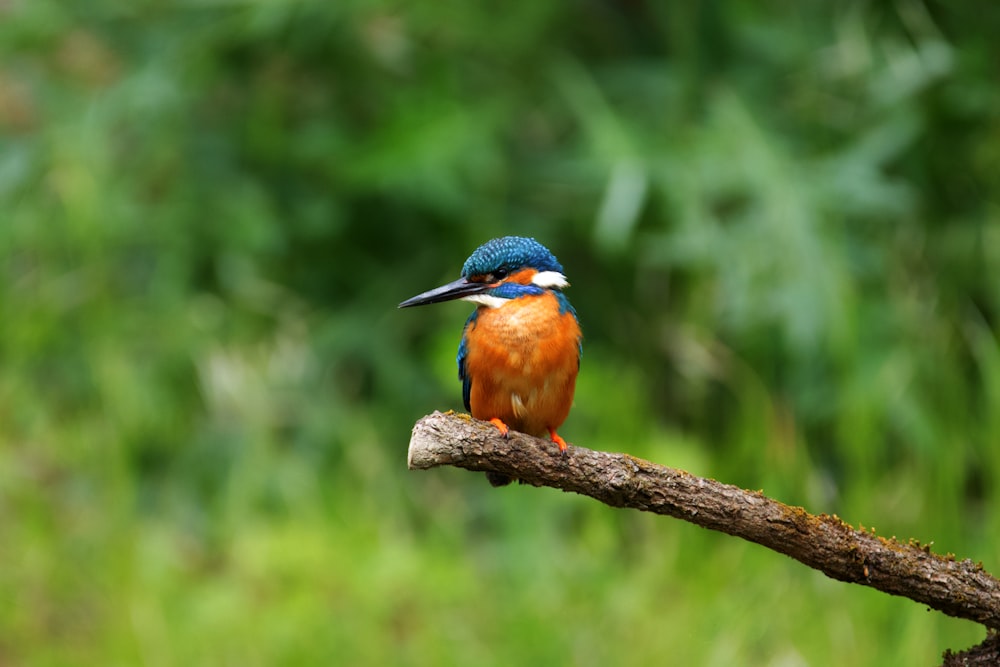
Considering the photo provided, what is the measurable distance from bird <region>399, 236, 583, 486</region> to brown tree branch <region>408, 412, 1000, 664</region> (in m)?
0.57

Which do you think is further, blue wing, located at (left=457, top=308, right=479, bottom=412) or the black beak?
blue wing, located at (left=457, top=308, right=479, bottom=412)

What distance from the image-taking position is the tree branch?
1.45 meters

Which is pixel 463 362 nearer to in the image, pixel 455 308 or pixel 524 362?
pixel 524 362

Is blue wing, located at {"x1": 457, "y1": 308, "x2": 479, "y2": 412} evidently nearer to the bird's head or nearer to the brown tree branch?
the bird's head

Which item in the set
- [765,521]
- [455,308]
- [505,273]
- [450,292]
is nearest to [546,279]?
[505,273]

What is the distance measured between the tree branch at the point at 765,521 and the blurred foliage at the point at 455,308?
2.10m

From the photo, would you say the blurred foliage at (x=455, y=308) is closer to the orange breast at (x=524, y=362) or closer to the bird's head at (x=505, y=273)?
the orange breast at (x=524, y=362)

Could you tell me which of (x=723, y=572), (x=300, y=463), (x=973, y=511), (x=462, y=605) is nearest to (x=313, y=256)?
(x=300, y=463)

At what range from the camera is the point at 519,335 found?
2100 millimetres

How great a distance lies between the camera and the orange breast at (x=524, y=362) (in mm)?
2096

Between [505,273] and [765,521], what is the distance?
783 millimetres

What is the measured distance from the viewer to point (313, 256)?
4.82 m

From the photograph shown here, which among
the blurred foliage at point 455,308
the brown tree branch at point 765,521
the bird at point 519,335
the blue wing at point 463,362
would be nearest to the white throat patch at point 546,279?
the bird at point 519,335

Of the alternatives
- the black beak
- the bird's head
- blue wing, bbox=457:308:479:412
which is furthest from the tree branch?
blue wing, bbox=457:308:479:412
